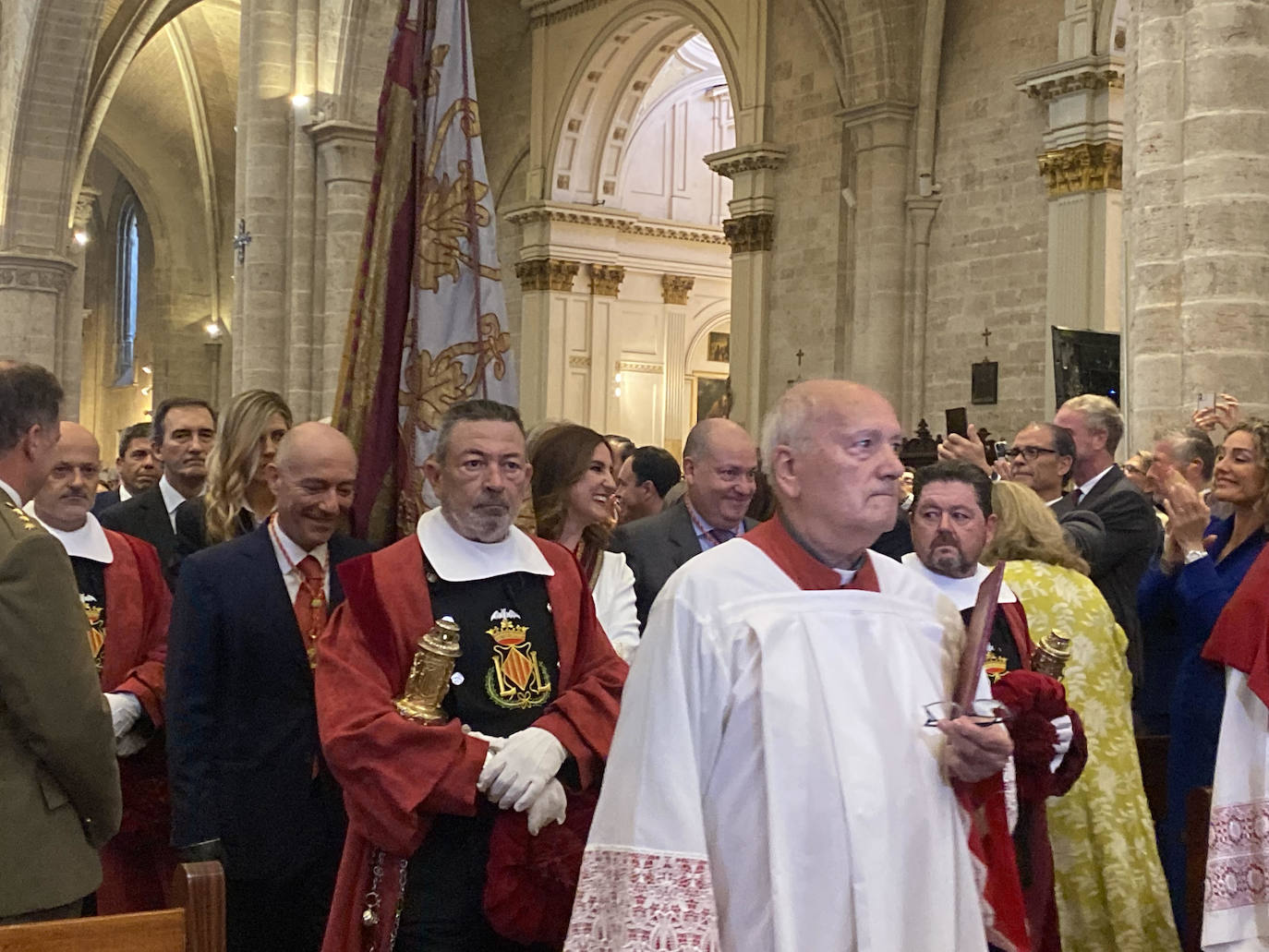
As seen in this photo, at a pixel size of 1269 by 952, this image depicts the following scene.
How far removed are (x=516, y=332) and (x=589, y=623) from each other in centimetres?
1805

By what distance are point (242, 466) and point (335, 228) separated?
10.3 m

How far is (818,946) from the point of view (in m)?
2.42

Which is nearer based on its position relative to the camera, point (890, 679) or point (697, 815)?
point (697, 815)

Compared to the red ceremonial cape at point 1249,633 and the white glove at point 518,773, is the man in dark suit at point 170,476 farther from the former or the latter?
the red ceremonial cape at point 1249,633

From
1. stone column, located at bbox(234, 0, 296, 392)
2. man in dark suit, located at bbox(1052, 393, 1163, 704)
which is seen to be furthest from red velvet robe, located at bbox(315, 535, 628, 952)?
stone column, located at bbox(234, 0, 296, 392)

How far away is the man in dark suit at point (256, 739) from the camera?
3.29 meters

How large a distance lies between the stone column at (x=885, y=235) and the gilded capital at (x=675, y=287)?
22.6ft

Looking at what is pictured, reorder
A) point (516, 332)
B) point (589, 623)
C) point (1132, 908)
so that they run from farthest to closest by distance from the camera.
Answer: point (516, 332) → point (1132, 908) → point (589, 623)

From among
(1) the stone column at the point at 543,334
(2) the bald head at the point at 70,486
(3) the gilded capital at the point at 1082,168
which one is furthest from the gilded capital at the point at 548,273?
(2) the bald head at the point at 70,486

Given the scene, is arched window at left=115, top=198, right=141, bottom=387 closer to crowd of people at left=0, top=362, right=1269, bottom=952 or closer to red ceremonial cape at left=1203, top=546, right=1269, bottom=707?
crowd of people at left=0, top=362, right=1269, bottom=952

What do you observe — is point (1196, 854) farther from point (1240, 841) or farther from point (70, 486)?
point (70, 486)

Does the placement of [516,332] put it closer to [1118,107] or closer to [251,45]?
[251,45]

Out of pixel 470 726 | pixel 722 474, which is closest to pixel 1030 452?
pixel 722 474

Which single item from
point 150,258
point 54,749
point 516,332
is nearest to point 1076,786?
point 54,749
